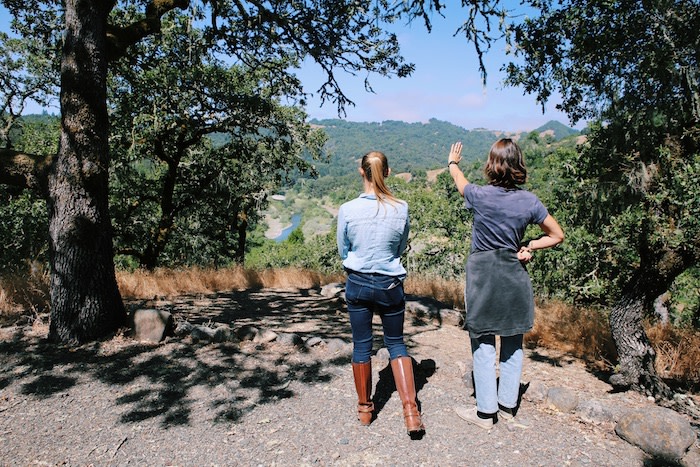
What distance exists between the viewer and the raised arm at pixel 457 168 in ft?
9.35

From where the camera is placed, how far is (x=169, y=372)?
12.2 feet

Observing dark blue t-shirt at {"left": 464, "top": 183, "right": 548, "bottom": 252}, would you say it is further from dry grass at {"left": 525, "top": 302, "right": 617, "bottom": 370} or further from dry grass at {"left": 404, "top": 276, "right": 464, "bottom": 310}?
dry grass at {"left": 404, "top": 276, "right": 464, "bottom": 310}

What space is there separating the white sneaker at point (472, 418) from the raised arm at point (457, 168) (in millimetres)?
1587

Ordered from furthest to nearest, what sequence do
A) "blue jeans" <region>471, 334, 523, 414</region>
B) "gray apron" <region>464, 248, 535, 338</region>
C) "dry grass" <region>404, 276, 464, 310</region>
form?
1. "dry grass" <region>404, 276, 464, 310</region>
2. "blue jeans" <region>471, 334, 523, 414</region>
3. "gray apron" <region>464, 248, 535, 338</region>

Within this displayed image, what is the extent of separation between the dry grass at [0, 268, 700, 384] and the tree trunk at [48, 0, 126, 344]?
118 centimetres

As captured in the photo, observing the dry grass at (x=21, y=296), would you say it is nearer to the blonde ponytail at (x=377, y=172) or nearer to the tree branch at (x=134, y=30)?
the tree branch at (x=134, y=30)

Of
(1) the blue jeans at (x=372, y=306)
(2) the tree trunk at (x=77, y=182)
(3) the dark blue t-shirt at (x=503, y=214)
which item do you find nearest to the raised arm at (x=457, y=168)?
(3) the dark blue t-shirt at (x=503, y=214)

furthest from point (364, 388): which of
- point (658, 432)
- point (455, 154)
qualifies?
point (658, 432)

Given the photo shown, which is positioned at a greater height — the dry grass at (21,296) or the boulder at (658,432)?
the dry grass at (21,296)

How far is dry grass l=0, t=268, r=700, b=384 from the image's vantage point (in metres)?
4.53

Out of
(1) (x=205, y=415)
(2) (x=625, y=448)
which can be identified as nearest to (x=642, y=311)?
(2) (x=625, y=448)

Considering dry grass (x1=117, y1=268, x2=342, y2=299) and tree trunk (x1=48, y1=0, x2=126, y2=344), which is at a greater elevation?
tree trunk (x1=48, y1=0, x2=126, y2=344)

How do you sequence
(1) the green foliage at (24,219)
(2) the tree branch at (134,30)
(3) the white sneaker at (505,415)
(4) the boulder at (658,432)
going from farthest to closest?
1. (1) the green foliage at (24,219)
2. (2) the tree branch at (134,30)
3. (3) the white sneaker at (505,415)
4. (4) the boulder at (658,432)

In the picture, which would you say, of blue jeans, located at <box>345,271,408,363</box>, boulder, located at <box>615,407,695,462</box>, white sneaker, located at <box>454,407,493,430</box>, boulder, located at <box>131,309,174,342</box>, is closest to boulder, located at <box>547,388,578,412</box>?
boulder, located at <box>615,407,695,462</box>
